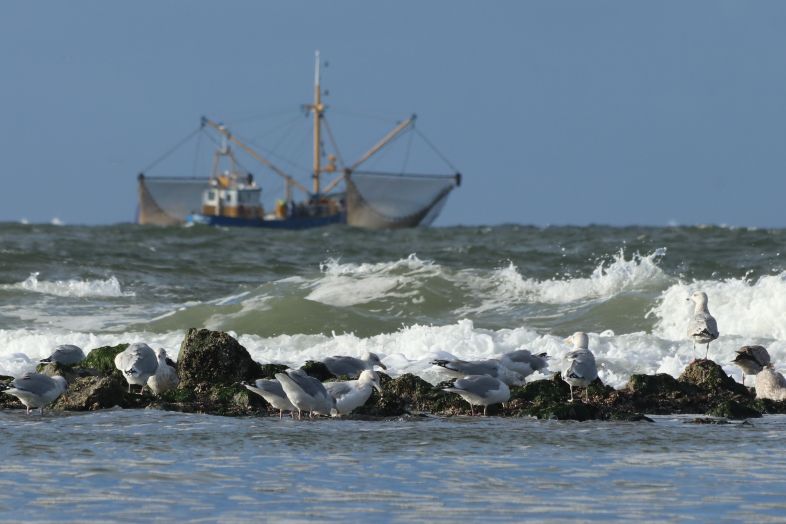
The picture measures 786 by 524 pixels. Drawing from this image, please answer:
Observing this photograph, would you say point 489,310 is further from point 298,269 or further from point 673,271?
point 298,269

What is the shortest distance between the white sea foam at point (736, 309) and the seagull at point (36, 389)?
31.8 feet

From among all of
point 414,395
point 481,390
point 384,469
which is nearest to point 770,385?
point 481,390

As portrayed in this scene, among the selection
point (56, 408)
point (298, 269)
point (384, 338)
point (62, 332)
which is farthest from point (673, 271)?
point (56, 408)

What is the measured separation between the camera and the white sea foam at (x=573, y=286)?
24609 millimetres

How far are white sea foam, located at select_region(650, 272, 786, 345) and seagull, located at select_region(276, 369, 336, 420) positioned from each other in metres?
8.68

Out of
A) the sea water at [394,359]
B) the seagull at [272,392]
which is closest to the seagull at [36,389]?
the sea water at [394,359]

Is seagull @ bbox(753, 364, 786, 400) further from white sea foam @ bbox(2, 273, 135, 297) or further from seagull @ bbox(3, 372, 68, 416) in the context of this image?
white sea foam @ bbox(2, 273, 135, 297)

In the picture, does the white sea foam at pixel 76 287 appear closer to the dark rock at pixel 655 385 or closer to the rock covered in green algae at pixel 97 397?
the rock covered in green algae at pixel 97 397

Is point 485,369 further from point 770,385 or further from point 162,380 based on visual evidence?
point 162,380

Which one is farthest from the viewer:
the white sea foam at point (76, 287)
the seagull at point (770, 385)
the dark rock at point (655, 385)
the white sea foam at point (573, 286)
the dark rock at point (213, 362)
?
the white sea foam at point (76, 287)

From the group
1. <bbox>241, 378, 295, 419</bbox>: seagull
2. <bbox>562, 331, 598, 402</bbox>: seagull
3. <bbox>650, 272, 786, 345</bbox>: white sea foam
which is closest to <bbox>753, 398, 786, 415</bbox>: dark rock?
<bbox>562, 331, 598, 402</bbox>: seagull

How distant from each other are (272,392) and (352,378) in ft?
5.38

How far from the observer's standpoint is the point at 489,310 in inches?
949

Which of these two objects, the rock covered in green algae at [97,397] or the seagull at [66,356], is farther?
the seagull at [66,356]
